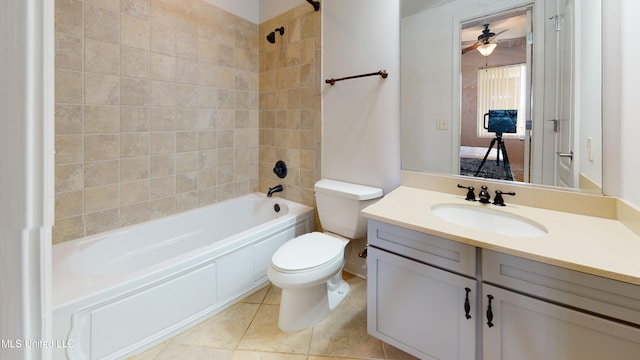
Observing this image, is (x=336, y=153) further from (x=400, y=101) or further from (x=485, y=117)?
(x=485, y=117)

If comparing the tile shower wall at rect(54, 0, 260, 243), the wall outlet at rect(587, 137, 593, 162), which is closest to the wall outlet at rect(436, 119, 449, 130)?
the wall outlet at rect(587, 137, 593, 162)

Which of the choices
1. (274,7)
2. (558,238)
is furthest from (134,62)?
(558,238)

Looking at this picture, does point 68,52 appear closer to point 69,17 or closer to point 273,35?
point 69,17

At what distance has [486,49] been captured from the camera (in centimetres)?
148

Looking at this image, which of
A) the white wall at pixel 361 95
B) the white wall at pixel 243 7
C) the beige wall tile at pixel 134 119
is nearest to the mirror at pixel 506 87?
the white wall at pixel 361 95

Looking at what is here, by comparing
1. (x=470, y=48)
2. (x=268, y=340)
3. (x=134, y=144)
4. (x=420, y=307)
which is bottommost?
(x=268, y=340)

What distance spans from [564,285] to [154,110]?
97.2 inches

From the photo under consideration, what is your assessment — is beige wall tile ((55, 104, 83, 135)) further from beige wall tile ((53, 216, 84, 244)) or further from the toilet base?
the toilet base

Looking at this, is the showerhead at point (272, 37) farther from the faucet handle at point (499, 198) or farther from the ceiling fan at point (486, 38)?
the faucet handle at point (499, 198)

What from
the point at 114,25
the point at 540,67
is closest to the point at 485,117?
the point at 540,67

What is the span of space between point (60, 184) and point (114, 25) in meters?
1.06

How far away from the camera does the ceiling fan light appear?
146 centimetres

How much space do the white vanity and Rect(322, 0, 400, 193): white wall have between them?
1.88 ft

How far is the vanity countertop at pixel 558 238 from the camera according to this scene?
86cm
